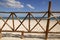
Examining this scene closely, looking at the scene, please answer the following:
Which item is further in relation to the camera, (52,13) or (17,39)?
(17,39)

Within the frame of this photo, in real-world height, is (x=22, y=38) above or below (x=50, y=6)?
below

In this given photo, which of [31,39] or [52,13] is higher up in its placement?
[52,13]

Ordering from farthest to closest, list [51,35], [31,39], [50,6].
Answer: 1. [51,35]
2. [31,39]
3. [50,6]

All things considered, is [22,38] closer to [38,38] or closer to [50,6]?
[38,38]

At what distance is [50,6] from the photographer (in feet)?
23.9

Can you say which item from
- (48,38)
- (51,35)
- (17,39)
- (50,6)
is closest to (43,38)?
(48,38)

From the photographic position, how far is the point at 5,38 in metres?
8.20

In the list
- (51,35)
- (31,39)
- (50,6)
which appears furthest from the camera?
(51,35)

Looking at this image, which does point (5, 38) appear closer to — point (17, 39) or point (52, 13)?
point (17, 39)

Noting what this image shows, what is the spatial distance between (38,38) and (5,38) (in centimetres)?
199

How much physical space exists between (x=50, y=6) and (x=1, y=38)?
349 cm

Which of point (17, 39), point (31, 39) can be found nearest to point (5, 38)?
point (17, 39)

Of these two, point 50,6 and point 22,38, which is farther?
point 22,38

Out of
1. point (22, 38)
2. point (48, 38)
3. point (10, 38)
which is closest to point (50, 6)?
point (48, 38)
